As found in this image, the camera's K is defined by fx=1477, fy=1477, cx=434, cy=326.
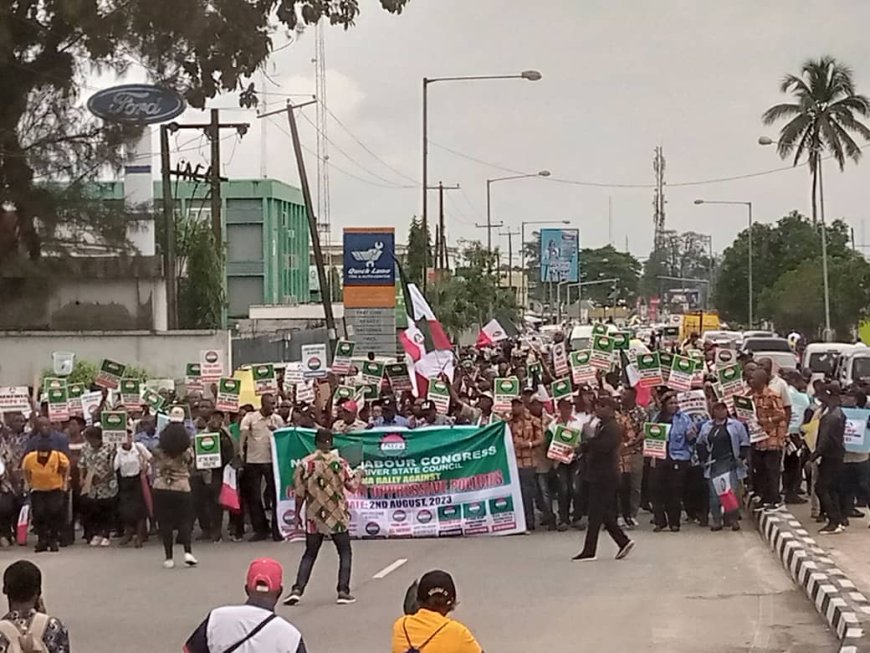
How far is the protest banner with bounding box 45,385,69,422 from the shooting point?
64.7 feet

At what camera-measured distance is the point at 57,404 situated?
19750 millimetres

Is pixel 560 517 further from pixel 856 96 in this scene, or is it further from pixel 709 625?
pixel 856 96

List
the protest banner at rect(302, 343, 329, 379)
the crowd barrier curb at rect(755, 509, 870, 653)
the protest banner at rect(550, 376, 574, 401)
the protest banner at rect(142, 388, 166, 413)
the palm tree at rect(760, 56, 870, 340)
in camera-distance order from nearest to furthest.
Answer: the crowd barrier curb at rect(755, 509, 870, 653) < the protest banner at rect(550, 376, 574, 401) < the protest banner at rect(142, 388, 166, 413) < the protest banner at rect(302, 343, 329, 379) < the palm tree at rect(760, 56, 870, 340)

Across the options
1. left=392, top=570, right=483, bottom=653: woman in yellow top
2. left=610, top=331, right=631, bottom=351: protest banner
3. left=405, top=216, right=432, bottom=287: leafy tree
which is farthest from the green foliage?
left=392, top=570, right=483, bottom=653: woman in yellow top

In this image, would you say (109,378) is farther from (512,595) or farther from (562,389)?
(512,595)

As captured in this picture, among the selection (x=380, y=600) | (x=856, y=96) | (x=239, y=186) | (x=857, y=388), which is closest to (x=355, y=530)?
(x=380, y=600)

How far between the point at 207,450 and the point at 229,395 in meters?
1.44

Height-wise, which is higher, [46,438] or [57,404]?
[57,404]

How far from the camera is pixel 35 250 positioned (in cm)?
1903

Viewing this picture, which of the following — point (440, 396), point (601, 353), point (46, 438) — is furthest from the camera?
point (601, 353)

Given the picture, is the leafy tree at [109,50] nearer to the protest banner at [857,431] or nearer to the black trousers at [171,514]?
the black trousers at [171,514]

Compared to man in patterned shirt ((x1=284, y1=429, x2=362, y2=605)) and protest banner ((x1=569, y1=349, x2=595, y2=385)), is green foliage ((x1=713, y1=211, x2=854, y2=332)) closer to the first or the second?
protest banner ((x1=569, y1=349, x2=595, y2=385))

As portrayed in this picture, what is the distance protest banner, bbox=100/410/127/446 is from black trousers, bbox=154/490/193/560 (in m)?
2.08

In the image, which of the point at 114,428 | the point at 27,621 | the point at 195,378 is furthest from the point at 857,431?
the point at 27,621
